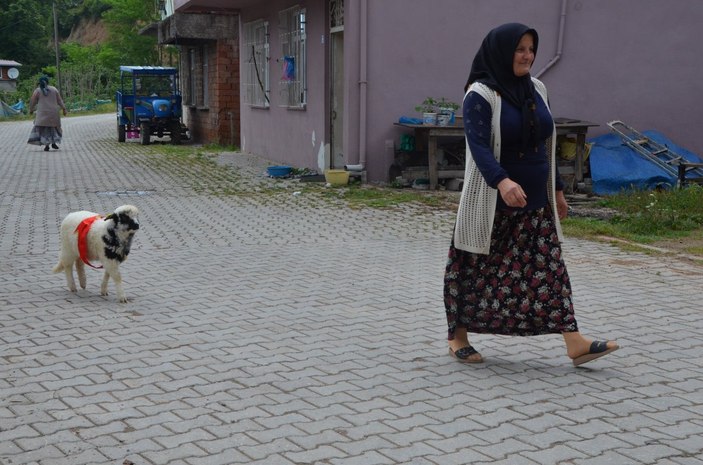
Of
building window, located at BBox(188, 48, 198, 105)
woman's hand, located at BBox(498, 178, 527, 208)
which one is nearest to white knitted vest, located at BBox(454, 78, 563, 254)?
woman's hand, located at BBox(498, 178, 527, 208)

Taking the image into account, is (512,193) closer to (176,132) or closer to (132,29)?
(176,132)

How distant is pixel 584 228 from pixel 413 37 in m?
5.16

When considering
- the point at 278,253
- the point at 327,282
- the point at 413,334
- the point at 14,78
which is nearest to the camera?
the point at 413,334

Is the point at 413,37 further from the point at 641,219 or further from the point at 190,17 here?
the point at 190,17

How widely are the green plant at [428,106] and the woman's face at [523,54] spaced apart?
29.6 ft

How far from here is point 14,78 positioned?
211 ft

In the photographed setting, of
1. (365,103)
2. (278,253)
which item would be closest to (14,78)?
(365,103)

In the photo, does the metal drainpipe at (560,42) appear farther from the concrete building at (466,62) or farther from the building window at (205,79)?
the building window at (205,79)

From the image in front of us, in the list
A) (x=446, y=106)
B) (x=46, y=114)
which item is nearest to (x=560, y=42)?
(x=446, y=106)

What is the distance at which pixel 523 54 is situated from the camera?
469cm

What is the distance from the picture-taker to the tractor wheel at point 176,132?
973 inches

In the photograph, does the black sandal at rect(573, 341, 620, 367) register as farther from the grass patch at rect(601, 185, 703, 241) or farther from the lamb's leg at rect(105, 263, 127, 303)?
the grass patch at rect(601, 185, 703, 241)

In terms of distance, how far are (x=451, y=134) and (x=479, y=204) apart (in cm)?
842

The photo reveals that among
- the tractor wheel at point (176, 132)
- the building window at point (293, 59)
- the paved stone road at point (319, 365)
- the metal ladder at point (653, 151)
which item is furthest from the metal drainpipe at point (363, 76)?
the tractor wheel at point (176, 132)
